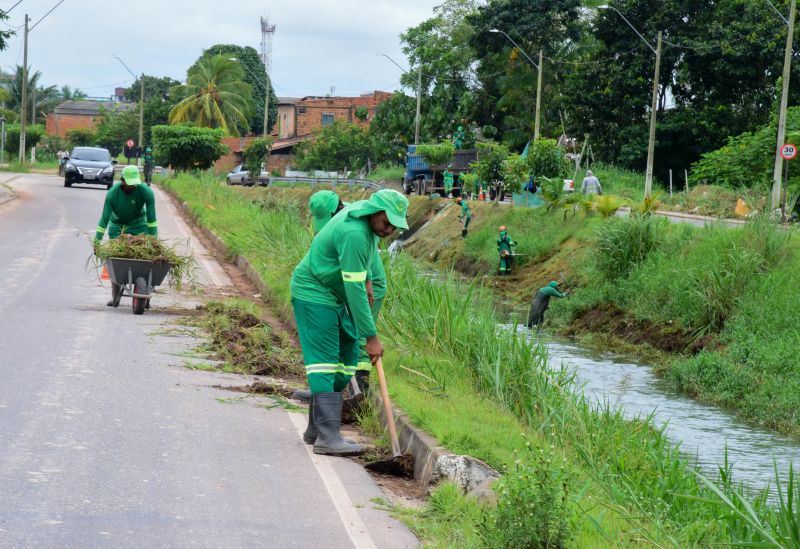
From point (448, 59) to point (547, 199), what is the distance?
113 feet

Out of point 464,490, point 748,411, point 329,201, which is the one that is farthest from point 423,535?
point 748,411

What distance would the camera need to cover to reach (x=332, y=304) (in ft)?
24.5

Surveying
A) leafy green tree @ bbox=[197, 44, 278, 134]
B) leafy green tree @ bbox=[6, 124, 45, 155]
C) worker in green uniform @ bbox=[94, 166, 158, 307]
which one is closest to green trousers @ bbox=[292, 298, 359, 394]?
worker in green uniform @ bbox=[94, 166, 158, 307]

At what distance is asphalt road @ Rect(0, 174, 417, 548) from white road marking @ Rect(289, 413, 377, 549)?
0.01 meters

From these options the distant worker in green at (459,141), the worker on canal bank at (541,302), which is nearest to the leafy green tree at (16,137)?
the distant worker in green at (459,141)

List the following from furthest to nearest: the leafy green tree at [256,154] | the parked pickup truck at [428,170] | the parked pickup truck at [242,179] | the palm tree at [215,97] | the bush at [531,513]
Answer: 1. the palm tree at [215,97]
2. the parked pickup truck at [242,179]
3. the leafy green tree at [256,154]
4. the parked pickup truck at [428,170]
5. the bush at [531,513]

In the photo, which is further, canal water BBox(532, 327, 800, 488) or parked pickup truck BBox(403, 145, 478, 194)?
parked pickup truck BBox(403, 145, 478, 194)

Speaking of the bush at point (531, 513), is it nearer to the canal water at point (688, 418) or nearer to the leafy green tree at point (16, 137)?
the canal water at point (688, 418)

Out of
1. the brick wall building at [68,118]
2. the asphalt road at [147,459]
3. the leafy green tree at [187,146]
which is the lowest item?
the asphalt road at [147,459]

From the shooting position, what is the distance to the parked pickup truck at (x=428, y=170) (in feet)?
167

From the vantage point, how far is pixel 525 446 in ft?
23.3

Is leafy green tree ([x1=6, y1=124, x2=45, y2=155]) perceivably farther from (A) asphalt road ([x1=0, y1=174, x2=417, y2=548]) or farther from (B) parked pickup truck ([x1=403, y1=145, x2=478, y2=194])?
(A) asphalt road ([x1=0, y1=174, x2=417, y2=548])

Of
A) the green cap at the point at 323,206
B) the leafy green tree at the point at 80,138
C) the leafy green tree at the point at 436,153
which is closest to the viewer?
the green cap at the point at 323,206

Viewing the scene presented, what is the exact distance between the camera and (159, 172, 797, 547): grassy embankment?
5.24 m
